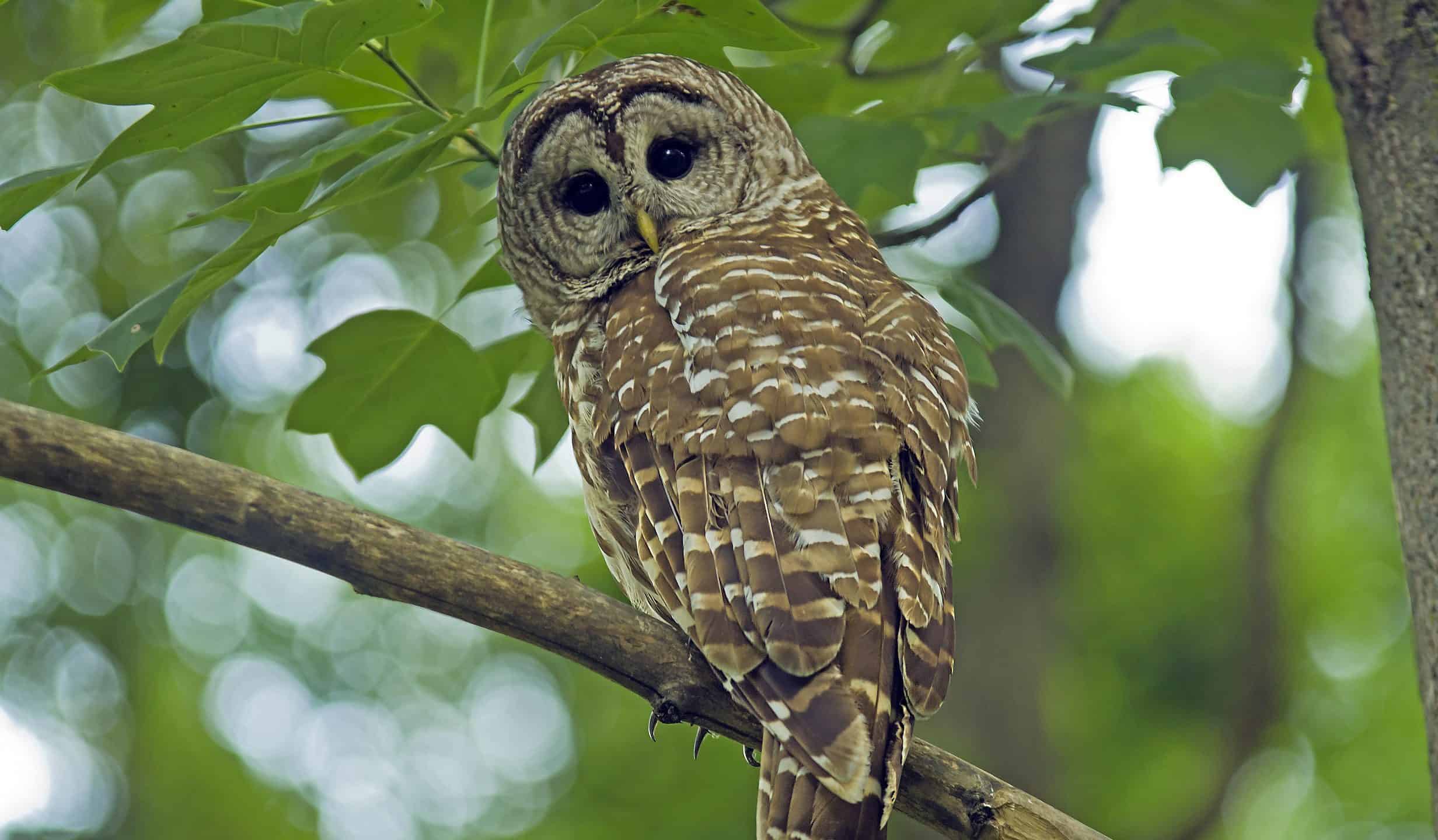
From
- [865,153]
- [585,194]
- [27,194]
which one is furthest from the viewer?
[585,194]

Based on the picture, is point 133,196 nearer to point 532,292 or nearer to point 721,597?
point 532,292

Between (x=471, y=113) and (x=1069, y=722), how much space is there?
6452 mm

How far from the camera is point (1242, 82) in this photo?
2.48m

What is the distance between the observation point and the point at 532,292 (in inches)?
134

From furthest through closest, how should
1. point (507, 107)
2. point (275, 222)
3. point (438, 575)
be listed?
point (507, 107)
point (275, 222)
point (438, 575)

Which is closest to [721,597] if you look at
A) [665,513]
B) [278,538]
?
[665,513]

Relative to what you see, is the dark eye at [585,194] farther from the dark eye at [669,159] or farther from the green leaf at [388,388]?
the green leaf at [388,388]

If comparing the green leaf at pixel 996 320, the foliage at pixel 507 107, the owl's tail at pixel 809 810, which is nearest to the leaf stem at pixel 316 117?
the foliage at pixel 507 107

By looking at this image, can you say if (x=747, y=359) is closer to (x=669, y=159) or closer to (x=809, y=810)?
(x=809, y=810)

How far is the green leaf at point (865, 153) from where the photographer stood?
2.64 m

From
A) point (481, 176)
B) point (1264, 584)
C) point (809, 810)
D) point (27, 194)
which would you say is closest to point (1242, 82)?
point (809, 810)

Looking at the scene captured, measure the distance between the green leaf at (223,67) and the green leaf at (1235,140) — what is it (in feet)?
5.36

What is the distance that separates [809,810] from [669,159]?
199cm

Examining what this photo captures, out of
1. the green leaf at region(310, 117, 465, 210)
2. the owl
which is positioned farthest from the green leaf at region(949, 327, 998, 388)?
the green leaf at region(310, 117, 465, 210)
